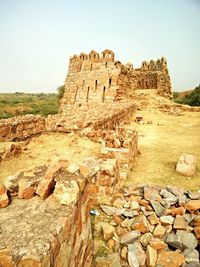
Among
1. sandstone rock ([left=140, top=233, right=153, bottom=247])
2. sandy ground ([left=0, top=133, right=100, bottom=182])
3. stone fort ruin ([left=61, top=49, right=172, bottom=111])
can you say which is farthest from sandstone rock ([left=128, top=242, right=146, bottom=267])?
stone fort ruin ([left=61, top=49, right=172, bottom=111])

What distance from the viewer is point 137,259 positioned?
9.35ft

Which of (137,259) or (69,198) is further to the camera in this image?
(137,259)

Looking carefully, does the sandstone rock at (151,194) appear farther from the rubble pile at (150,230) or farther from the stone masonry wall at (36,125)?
the stone masonry wall at (36,125)

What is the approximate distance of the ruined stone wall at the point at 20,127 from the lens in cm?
695

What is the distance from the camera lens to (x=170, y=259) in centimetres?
276

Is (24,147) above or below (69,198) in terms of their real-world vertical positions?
below

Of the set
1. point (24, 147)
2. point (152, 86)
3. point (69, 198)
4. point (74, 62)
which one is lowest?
point (24, 147)

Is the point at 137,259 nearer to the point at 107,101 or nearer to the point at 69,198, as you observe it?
the point at 69,198

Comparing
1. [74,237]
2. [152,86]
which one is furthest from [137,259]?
[152,86]

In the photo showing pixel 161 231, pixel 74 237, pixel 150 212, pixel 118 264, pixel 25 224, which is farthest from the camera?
pixel 150 212

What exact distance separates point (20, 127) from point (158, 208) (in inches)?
216

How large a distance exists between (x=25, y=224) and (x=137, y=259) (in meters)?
1.69

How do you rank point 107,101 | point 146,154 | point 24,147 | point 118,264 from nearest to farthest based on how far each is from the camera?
point 118,264, point 24,147, point 146,154, point 107,101

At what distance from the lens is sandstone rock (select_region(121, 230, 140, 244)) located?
123 inches
